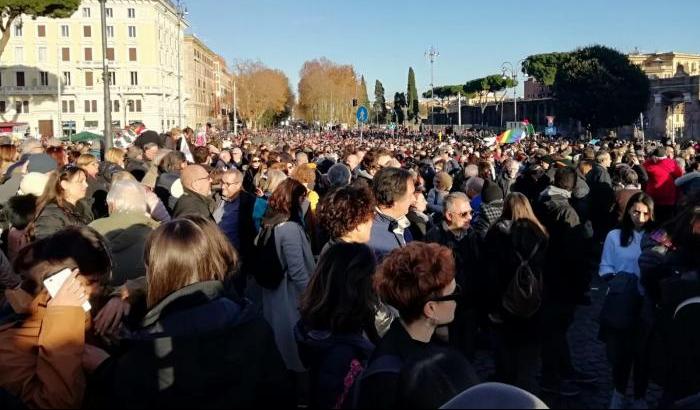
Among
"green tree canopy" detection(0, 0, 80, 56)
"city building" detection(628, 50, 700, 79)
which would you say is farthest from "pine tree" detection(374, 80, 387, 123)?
"green tree canopy" detection(0, 0, 80, 56)

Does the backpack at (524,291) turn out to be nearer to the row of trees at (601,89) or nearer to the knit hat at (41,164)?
the knit hat at (41,164)

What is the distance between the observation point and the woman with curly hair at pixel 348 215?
13.3 ft

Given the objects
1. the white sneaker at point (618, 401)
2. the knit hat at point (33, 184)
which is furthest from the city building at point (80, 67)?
the white sneaker at point (618, 401)

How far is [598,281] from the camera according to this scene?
9.48m

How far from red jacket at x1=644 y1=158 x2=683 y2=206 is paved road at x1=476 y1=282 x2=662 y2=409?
2.41 m

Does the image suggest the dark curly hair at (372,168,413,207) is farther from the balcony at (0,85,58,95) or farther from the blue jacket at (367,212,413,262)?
the balcony at (0,85,58,95)

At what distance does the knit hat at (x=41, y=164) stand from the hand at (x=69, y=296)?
499 centimetres

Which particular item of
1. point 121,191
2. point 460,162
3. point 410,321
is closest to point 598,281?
point 460,162

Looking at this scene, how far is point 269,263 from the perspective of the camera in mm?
4699

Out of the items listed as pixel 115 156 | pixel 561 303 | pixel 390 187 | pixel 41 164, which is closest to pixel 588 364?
pixel 561 303

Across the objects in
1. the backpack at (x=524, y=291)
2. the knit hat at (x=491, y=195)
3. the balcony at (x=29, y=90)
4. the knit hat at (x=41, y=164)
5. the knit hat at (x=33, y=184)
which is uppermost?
the balcony at (x=29, y=90)

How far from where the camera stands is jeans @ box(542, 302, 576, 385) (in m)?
5.56

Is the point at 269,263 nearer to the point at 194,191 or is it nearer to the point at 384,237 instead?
the point at 384,237

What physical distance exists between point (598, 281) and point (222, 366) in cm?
804
